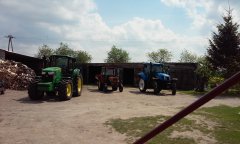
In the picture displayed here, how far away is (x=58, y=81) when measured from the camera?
18.5 meters

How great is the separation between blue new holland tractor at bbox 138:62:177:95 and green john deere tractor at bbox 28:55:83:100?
6.14m

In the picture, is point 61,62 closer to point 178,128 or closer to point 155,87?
point 155,87

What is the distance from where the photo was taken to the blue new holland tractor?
2395cm

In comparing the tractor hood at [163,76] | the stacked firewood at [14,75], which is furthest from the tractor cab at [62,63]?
the tractor hood at [163,76]

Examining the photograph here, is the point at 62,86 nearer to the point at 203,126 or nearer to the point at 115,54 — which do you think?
the point at 203,126

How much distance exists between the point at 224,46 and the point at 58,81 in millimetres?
17352

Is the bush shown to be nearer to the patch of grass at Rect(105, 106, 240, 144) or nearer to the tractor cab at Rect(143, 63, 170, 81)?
the tractor cab at Rect(143, 63, 170, 81)

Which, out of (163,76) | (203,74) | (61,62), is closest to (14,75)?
(61,62)

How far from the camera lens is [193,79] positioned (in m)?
31.7

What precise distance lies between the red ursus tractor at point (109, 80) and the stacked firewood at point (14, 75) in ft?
17.9

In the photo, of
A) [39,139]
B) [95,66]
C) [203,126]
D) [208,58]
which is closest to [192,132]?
[203,126]

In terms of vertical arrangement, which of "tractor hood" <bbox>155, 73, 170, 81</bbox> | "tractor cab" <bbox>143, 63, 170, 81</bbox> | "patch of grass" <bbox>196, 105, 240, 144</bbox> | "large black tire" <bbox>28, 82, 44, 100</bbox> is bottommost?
"patch of grass" <bbox>196, 105, 240, 144</bbox>

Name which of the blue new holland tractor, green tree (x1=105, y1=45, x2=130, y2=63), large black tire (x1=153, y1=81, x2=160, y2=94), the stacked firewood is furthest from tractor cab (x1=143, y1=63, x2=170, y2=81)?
green tree (x1=105, y1=45, x2=130, y2=63)

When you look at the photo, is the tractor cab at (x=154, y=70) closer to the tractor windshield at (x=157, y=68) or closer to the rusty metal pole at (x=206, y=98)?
the tractor windshield at (x=157, y=68)
